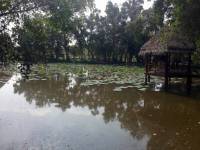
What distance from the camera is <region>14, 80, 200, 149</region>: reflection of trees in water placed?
11422 mm

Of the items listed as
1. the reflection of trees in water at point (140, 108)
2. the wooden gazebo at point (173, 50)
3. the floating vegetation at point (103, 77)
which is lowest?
the reflection of trees in water at point (140, 108)

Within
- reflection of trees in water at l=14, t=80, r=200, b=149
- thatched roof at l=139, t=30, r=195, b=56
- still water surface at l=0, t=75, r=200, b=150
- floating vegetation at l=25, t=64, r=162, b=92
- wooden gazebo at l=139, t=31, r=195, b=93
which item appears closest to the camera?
still water surface at l=0, t=75, r=200, b=150

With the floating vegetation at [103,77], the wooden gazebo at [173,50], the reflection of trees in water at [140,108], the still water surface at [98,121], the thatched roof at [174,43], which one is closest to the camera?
the still water surface at [98,121]

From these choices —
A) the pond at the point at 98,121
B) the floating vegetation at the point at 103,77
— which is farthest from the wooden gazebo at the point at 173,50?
the floating vegetation at the point at 103,77

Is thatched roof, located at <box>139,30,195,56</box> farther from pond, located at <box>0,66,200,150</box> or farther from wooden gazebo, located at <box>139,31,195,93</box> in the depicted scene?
pond, located at <box>0,66,200,150</box>

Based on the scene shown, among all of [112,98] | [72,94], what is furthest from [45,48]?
[72,94]

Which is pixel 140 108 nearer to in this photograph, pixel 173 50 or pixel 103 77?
pixel 173 50

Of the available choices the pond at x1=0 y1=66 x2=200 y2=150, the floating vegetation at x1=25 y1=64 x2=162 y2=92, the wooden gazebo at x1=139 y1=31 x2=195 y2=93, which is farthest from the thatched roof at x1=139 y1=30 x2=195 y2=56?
the floating vegetation at x1=25 y1=64 x2=162 y2=92

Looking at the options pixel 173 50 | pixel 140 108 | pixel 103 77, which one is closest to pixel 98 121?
pixel 140 108

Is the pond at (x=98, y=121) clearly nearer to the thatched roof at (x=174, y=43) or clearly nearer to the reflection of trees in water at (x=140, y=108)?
the reflection of trees in water at (x=140, y=108)

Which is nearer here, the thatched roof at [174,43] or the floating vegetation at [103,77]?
the thatched roof at [174,43]

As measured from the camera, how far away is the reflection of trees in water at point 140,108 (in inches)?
450

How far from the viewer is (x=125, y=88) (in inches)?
944

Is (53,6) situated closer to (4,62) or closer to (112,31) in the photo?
(4,62)
